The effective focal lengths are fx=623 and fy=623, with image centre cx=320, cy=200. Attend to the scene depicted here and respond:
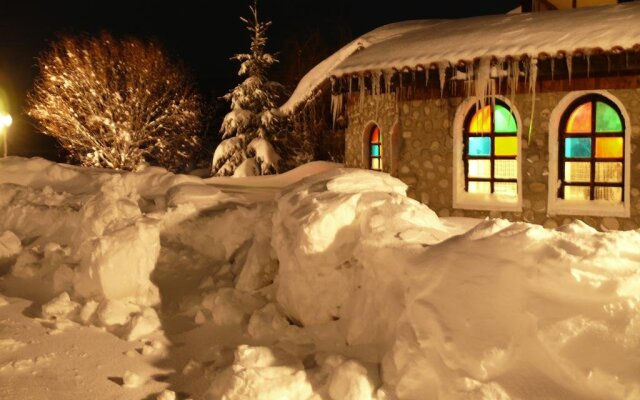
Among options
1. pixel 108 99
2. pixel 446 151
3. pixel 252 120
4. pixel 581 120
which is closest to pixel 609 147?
pixel 581 120

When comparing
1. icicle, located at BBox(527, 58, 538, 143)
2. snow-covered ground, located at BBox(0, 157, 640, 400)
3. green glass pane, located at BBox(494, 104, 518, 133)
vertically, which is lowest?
snow-covered ground, located at BBox(0, 157, 640, 400)

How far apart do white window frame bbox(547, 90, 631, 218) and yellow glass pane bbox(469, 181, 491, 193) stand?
1.06 m

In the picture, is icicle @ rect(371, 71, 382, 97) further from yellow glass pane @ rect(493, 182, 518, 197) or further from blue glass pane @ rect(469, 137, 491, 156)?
yellow glass pane @ rect(493, 182, 518, 197)

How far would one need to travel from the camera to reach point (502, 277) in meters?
3.70

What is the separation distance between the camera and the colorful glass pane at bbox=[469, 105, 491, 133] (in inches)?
398

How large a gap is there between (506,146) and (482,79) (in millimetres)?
1270

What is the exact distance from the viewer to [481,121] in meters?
10.2

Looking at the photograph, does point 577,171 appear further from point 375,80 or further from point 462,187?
point 375,80

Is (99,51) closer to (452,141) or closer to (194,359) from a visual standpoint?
(452,141)

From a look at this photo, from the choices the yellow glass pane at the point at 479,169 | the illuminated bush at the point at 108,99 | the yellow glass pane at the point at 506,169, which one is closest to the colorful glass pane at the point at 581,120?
the yellow glass pane at the point at 506,169

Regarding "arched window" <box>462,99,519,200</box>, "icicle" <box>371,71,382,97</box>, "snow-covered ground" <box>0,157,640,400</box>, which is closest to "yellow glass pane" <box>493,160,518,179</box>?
"arched window" <box>462,99,519,200</box>

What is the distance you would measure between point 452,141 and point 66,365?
737cm

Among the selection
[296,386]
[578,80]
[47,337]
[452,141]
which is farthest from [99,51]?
[296,386]

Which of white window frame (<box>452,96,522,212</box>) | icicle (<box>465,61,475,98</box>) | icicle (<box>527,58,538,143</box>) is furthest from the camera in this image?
white window frame (<box>452,96,522,212</box>)
